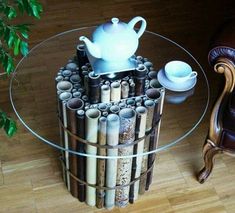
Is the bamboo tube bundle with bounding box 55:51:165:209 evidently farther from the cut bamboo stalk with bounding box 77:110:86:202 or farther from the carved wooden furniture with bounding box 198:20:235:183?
the carved wooden furniture with bounding box 198:20:235:183

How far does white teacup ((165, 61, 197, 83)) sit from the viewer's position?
1489 mm

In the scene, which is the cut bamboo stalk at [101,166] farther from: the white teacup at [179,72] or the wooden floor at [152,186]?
the white teacup at [179,72]

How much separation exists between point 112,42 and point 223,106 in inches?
20.3

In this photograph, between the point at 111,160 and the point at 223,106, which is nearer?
the point at 111,160

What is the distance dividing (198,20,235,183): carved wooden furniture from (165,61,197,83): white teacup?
0.28ft

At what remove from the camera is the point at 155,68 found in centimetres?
157

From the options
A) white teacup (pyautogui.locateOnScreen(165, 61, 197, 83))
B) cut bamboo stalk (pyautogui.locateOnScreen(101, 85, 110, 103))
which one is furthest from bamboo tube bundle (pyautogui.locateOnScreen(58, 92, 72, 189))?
white teacup (pyautogui.locateOnScreen(165, 61, 197, 83))

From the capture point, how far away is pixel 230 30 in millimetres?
1555

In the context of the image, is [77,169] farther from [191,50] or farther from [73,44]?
[191,50]

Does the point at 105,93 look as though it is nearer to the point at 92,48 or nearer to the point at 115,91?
the point at 115,91

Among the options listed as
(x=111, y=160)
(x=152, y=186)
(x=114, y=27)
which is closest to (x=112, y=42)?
(x=114, y=27)

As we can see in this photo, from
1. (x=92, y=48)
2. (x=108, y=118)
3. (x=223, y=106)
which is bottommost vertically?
(x=223, y=106)

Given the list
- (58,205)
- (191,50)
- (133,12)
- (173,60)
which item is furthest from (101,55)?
(133,12)

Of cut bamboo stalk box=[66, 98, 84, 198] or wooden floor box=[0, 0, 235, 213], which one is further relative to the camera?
wooden floor box=[0, 0, 235, 213]
